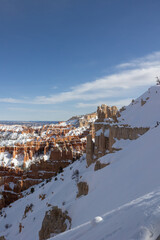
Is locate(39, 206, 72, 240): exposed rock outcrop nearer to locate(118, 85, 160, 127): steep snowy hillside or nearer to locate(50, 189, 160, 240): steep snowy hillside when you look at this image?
locate(50, 189, 160, 240): steep snowy hillside

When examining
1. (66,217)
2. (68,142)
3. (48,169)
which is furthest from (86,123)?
Answer: (66,217)

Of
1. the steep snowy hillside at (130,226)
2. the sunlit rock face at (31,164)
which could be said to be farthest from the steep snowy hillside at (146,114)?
the sunlit rock face at (31,164)

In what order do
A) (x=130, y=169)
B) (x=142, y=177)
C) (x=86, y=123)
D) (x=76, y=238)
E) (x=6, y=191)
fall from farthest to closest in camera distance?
(x=86, y=123) < (x=6, y=191) < (x=130, y=169) < (x=142, y=177) < (x=76, y=238)

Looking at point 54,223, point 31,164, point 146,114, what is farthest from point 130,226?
point 31,164

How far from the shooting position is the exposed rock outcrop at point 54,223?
999cm

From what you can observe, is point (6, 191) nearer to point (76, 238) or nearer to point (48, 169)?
point (48, 169)

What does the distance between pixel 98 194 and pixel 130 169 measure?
7.54 feet

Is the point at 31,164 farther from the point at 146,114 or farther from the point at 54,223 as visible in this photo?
the point at 54,223

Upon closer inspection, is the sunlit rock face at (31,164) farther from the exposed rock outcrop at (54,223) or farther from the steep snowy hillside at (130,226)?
the steep snowy hillside at (130,226)

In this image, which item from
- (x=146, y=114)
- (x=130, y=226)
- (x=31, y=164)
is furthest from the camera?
(x=31, y=164)

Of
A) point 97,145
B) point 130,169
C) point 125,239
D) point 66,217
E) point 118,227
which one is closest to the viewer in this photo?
point 125,239

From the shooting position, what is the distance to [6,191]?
142ft

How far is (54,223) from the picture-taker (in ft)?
34.6

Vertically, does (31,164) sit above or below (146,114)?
below
